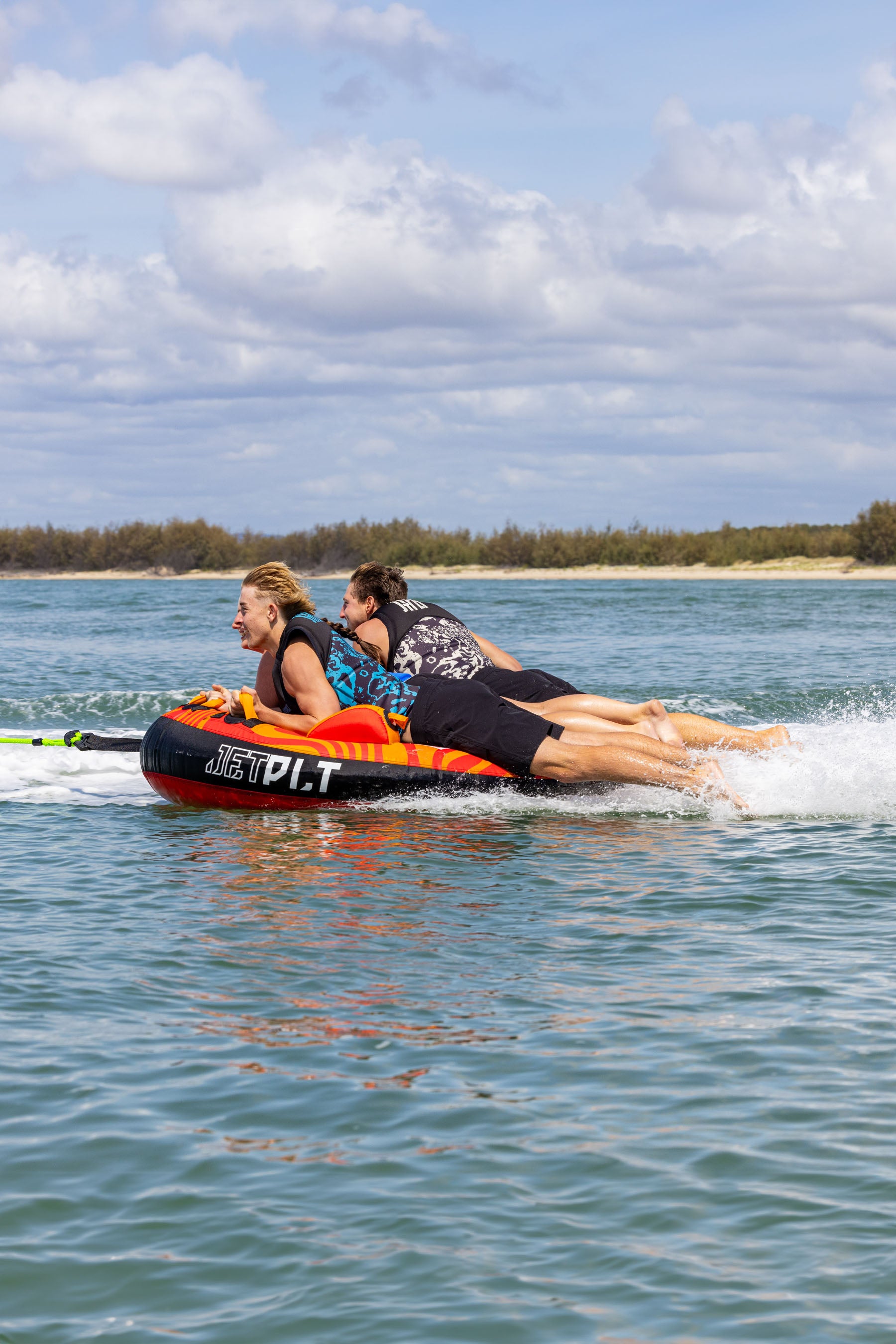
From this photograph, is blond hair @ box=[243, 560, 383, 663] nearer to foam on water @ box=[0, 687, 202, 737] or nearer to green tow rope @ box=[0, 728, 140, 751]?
green tow rope @ box=[0, 728, 140, 751]

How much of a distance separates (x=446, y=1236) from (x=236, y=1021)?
154 cm

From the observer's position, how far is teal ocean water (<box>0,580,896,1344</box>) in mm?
2822

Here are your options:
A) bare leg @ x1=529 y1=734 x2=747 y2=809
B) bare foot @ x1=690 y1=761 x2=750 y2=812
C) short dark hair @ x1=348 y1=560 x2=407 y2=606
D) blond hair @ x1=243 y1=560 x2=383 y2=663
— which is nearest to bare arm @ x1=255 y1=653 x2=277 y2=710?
blond hair @ x1=243 y1=560 x2=383 y2=663

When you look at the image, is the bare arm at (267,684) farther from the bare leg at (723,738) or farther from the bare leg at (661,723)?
the bare leg at (723,738)

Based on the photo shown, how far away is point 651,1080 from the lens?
150 inches

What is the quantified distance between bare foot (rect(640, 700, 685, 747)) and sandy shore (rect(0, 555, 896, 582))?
44.9 metres

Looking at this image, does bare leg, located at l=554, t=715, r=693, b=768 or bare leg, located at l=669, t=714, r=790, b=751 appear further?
bare leg, located at l=669, t=714, r=790, b=751

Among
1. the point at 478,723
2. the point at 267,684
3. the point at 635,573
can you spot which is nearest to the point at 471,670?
the point at 478,723

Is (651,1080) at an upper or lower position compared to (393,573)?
lower

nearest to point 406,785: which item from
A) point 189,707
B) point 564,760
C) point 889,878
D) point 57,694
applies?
point 564,760

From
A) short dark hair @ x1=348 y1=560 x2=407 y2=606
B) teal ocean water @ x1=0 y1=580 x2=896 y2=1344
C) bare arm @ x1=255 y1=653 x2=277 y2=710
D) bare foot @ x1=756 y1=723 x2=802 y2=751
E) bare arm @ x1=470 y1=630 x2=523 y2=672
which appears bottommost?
teal ocean water @ x1=0 y1=580 x2=896 y2=1344

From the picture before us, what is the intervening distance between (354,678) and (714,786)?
226cm

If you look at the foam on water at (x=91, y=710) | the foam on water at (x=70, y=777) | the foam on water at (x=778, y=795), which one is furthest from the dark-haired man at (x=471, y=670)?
the foam on water at (x=91, y=710)

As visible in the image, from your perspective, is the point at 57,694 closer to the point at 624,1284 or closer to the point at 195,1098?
the point at 195,1098
